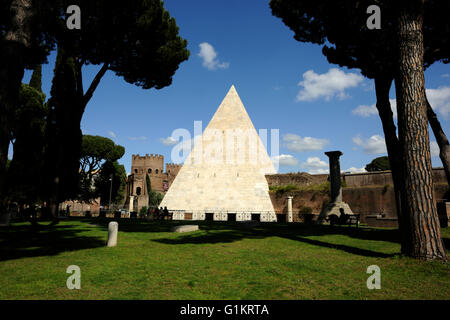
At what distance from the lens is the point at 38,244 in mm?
7477

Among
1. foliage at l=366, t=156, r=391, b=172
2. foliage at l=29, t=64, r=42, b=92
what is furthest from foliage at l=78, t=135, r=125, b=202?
foliage at l=366, t=156, r=391, b=172

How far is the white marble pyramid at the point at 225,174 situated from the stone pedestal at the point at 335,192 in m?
8.26

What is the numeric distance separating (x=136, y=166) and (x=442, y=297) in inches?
2987

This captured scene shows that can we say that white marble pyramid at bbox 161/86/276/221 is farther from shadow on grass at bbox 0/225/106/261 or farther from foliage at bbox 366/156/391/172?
foliage at bbox 366/156/391/172

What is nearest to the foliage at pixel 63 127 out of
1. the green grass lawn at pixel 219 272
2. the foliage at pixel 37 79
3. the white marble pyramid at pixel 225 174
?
the foliage at pixel 37 79

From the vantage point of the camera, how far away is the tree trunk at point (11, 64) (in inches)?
173

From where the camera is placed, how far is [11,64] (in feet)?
14.9

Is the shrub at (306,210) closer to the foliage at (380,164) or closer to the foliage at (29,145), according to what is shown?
the foliage at (29,145)

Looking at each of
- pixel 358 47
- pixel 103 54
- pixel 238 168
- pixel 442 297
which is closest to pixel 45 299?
pixel 442 297

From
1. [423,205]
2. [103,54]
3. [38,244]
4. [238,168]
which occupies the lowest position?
[38,244]

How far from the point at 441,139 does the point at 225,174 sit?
58.7ft

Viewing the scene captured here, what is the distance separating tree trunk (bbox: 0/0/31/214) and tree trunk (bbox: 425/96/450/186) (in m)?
12.3
